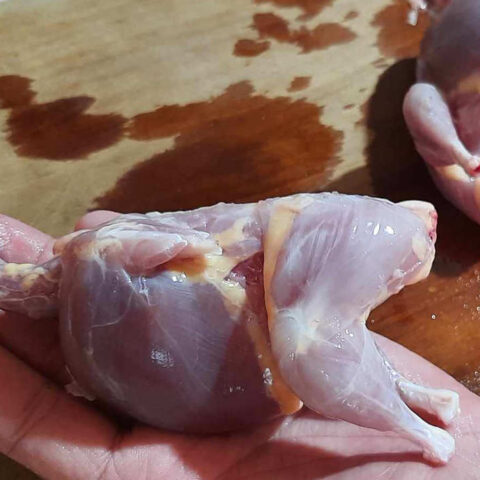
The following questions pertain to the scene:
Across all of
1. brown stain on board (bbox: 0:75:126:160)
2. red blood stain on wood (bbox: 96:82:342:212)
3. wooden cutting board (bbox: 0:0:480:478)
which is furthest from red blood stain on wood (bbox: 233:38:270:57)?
brown stain on board (bbox: 0:75:126:160)

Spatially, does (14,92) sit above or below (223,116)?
above

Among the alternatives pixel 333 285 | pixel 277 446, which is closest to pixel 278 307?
pixel 333 285

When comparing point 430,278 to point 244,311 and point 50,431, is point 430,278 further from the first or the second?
point 50,431

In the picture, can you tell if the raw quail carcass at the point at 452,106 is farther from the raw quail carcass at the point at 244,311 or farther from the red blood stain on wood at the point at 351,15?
the raw quail carcass at the point at 244,311

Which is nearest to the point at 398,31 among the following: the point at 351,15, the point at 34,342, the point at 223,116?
the point at 351,15

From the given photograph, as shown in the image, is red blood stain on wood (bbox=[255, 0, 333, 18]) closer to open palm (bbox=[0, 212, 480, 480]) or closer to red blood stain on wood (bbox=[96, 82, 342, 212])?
red blood stain on wood (bbox=[96, 82, 342, 212])

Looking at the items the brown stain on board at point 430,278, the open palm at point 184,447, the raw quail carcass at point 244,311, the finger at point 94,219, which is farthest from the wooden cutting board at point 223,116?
the raw quail carcass at point 244,311

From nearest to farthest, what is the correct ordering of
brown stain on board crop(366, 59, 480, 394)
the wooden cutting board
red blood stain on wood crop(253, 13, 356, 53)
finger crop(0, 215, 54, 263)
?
finger crop(0, 215, 54, 263)
brown stain on board crop(366, 59, 480, 394)
the wooden cutting board
red blood stain on wood crop(253, 13, 356, 53)
